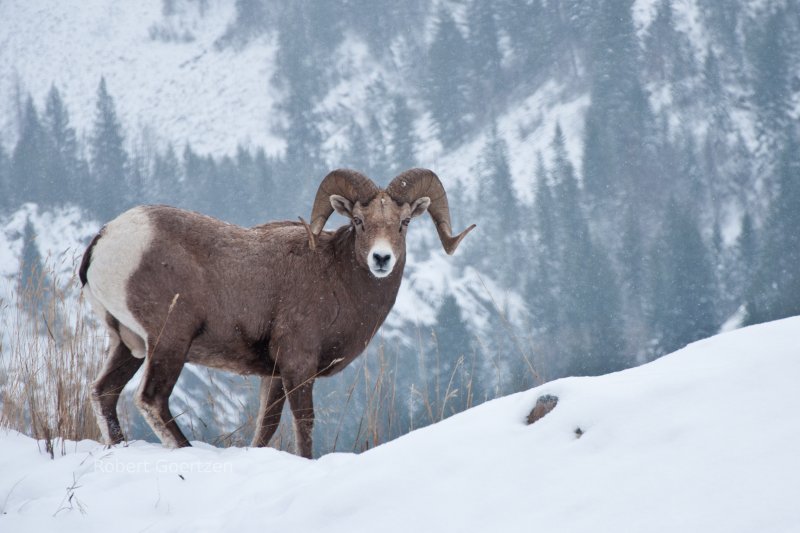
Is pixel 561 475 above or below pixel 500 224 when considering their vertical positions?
above

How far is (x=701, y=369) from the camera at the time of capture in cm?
255

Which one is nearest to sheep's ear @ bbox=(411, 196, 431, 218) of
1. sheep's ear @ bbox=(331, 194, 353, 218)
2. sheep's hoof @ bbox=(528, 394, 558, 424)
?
sheep's ear @ bbox=(331, 194, 353, 218)

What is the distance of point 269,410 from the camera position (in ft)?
18.2

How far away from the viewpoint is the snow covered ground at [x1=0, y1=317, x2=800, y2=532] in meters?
1.97

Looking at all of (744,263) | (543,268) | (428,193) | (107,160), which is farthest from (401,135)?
(428,193)

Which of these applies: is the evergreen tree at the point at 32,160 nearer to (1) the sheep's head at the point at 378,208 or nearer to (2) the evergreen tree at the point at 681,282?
(2) the evergreen tree at the point at 681,282

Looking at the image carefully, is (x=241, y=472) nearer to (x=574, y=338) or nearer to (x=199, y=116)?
(x=574, y=338)

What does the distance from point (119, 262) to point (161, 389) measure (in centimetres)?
86

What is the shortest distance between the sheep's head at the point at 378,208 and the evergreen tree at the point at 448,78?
124 meters

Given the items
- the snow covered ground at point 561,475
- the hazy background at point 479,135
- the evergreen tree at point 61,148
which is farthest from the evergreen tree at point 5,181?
the snow covered ground at point 561,475

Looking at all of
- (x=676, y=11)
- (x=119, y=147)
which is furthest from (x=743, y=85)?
(x=119, y=147)

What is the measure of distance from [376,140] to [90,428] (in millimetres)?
124945

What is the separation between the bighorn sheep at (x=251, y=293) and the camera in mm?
4887

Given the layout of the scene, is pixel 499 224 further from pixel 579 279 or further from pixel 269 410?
pixel 269 410
